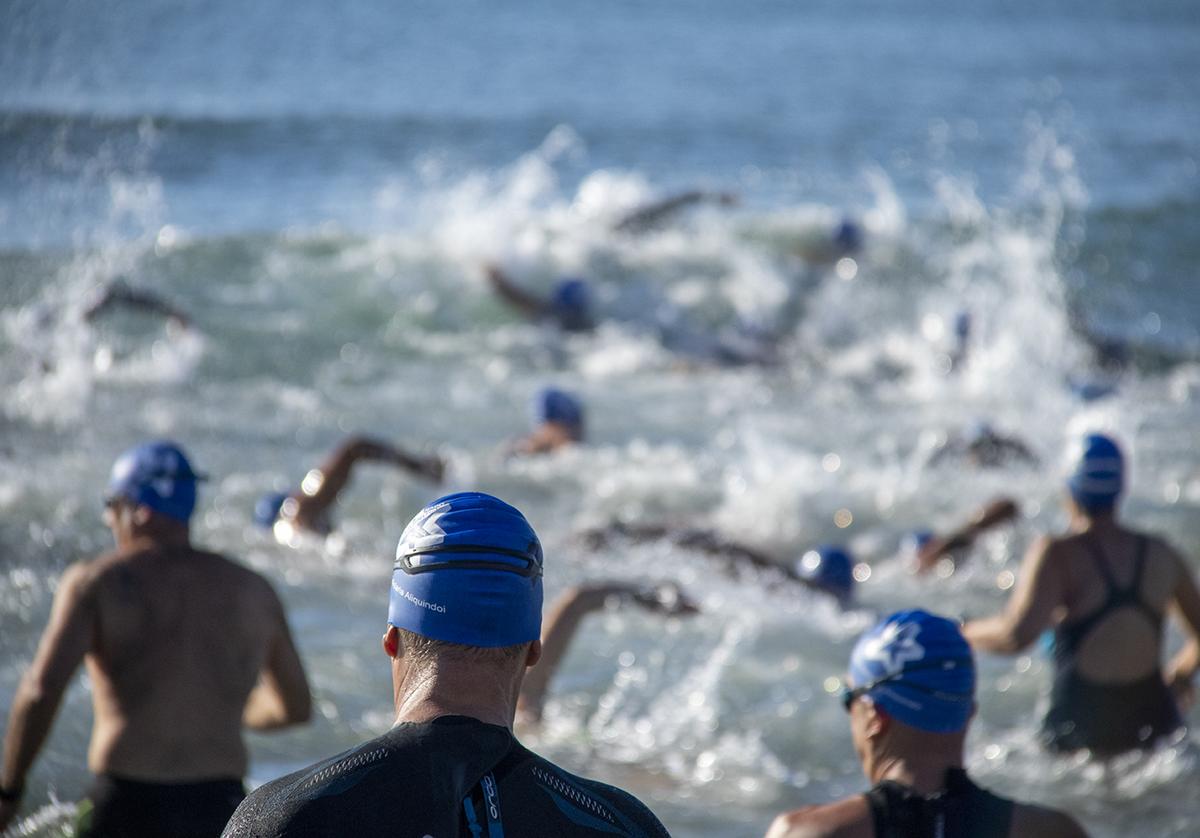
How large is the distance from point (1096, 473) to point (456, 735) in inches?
165

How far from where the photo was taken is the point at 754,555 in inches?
339

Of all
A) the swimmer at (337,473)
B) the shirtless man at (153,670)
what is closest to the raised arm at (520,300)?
the swimmer at (337,473)

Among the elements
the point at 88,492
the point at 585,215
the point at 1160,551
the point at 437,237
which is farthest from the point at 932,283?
the point at 1160,551

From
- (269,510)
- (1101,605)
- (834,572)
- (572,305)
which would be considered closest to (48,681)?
(1101,605)

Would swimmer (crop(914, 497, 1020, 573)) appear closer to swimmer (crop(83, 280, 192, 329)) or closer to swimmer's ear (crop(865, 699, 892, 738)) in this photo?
swimmer's ear (crop(865, 699, 892, 738))

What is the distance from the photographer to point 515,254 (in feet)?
67.1

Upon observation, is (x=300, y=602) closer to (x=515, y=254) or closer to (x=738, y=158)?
(x=515, y=254)

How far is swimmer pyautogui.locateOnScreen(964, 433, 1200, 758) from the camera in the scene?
18.5 feet

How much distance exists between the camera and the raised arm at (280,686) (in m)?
4.64

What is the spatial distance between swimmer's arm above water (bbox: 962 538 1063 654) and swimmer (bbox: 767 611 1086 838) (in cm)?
209

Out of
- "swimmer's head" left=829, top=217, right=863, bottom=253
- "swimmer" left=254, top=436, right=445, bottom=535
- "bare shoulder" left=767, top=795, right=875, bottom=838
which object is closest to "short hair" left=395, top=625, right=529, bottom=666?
"bare shoulder" left=767, top=795, right=875, bottom=838

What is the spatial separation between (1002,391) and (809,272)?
18.4 ft

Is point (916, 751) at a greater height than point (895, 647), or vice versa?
point (895, 647)

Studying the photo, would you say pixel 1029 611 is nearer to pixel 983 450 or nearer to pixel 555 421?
pixel 983 450
